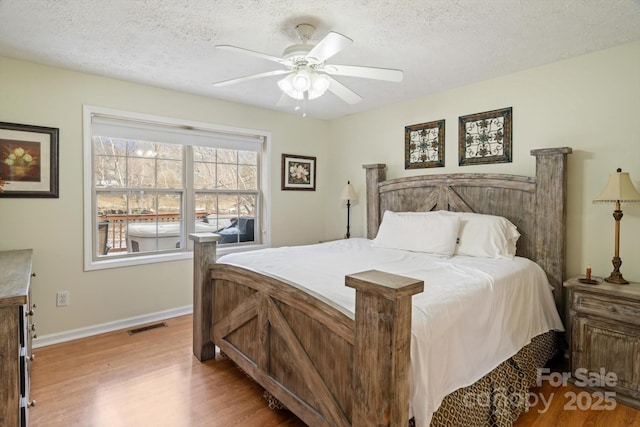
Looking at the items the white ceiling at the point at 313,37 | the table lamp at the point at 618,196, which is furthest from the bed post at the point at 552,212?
the white ceiling at the point at 313,37

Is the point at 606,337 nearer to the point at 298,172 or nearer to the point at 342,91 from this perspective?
the point at 342,91

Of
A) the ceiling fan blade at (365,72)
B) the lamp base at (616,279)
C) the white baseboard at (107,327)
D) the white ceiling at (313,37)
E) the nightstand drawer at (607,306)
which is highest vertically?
the white ceiling at (313,37)

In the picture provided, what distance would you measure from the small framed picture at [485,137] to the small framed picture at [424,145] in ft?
0.72

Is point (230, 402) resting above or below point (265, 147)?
below

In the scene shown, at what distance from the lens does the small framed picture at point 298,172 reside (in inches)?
175

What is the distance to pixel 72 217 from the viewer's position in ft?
9.98

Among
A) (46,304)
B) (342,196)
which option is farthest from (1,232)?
(342,196)

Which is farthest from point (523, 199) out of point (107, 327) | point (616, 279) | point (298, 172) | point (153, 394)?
point (107, 327)

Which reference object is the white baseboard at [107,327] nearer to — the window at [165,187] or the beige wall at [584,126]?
the window at [165,187]

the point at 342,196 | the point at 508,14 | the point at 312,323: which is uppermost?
the point at 508,14

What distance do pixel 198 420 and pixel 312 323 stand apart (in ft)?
3.09

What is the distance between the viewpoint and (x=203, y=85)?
337cm

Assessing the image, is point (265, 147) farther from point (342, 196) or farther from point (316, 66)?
point (316, 66)

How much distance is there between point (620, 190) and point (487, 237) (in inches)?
35.1
